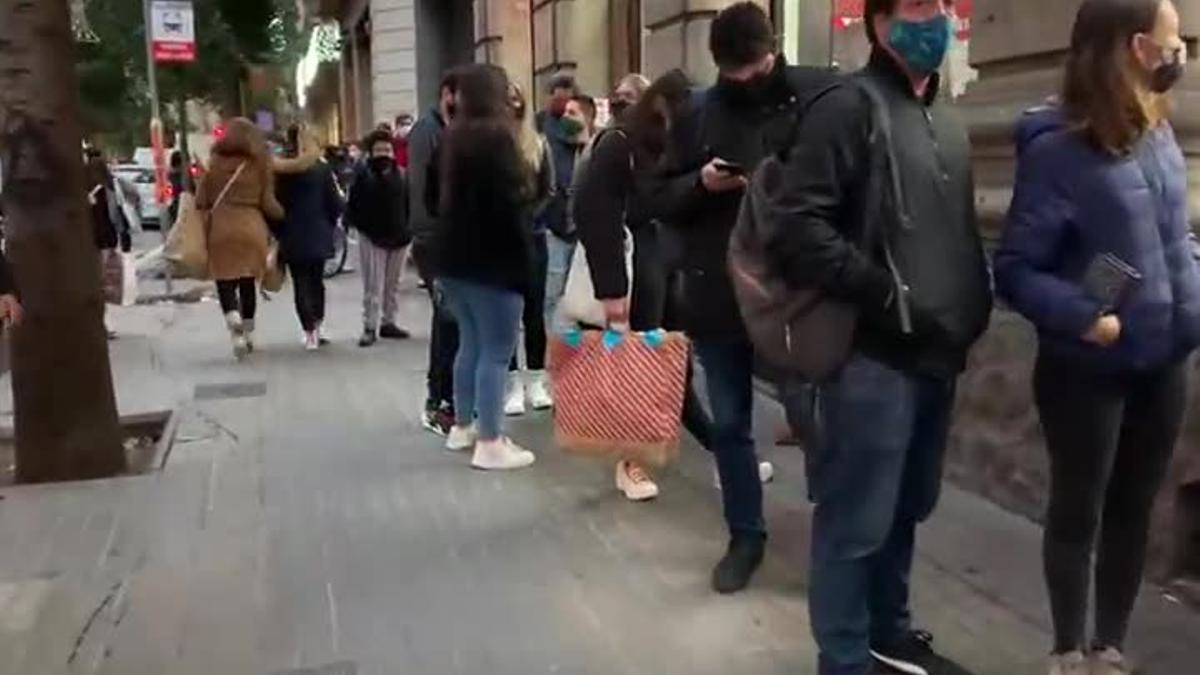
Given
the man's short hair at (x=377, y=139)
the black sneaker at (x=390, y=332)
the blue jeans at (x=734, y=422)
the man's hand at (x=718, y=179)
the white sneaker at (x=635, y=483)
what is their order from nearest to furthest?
the man's hand at (x=718, y=179)
the blue jeans at (x=734, y=422)
the white sneaker at (x=635, y=483)
the man's short hair at (x=377, y=139)
the black sneaker at (x=390, y=332)

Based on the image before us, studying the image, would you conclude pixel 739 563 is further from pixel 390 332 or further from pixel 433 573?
pixel 390 332

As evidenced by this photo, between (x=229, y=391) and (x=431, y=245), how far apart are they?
3.49m

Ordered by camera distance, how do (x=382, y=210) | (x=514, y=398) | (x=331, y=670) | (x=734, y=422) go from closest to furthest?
(x=331, y=670) → (x=734, y=422) → (x=514, y=398) → (x=382, y=210)

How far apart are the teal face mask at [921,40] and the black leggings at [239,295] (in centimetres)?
811

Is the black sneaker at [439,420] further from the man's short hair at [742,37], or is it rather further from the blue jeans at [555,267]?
the man's short hair at [742,37]

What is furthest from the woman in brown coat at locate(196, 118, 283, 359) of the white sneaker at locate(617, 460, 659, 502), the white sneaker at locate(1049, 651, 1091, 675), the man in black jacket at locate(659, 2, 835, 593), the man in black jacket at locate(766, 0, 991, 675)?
the white sneaker at locate(1049, 651, 1091, 675)

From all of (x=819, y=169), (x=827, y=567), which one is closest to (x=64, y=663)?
(x=827, y=567)

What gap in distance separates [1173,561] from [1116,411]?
4.80 ft

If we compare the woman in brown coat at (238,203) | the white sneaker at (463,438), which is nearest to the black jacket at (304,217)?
the woman in brown coat at (238,203)

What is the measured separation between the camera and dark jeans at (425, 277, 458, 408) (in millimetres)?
7566

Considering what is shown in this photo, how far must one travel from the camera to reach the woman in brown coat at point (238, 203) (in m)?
10.6

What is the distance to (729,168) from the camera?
4449 mm

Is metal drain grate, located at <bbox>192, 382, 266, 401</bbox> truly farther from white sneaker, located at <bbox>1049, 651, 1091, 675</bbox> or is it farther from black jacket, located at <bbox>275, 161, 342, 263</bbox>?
white sneaker, located at <bbox>1049, 651, 1091, 675</bbox>

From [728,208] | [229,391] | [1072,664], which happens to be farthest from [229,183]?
[1072,664]
